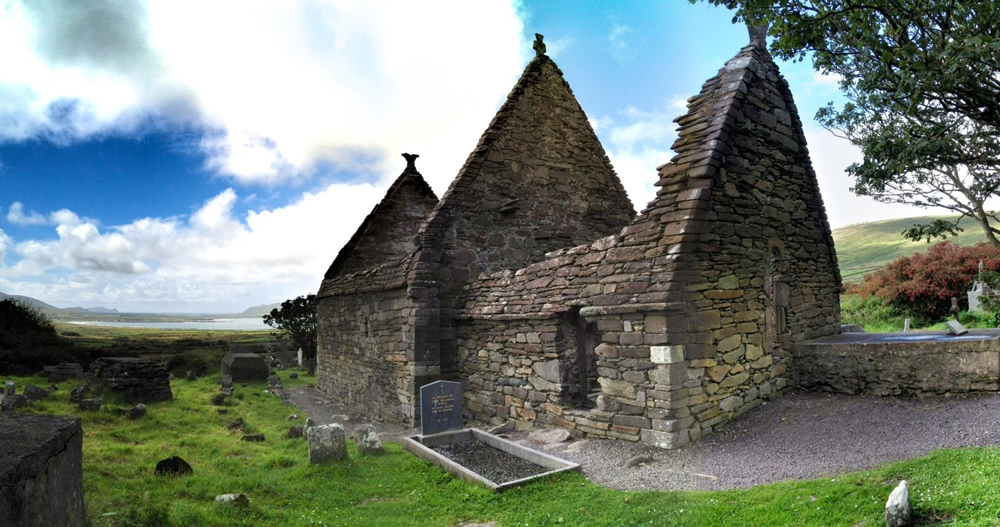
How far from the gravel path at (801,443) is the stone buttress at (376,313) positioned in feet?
18.7

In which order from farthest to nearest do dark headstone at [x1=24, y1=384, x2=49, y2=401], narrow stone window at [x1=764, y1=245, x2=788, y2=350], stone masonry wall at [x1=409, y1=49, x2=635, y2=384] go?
1. dark headstone at [x1=24, y1=384, x2=49, y2=401]
2. stone masonry wall at [x1=409, y1=49, x2=635, y2=384]
3. narrow stone window at [x1=764, y1=245, x2=788, y2=350]

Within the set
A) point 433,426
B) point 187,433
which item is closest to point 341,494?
point 433,426

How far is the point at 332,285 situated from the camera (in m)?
20.2

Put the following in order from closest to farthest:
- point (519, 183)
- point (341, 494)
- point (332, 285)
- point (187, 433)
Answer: point (341, 494) < point (187, 433) < point (519, 183) < point (332, 285)

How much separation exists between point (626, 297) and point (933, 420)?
4465 millimetres

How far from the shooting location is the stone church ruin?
831 centimetres

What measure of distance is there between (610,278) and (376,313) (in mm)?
8673

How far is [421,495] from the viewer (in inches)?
294

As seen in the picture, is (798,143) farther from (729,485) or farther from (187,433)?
(187,433)

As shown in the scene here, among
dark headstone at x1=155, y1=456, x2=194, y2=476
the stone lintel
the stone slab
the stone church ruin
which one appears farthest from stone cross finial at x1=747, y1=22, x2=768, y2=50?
dark headstone at x1=155, y1=456, x2=194, y2=476

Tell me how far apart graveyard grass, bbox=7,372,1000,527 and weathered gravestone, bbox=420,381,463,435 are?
2.64 ft

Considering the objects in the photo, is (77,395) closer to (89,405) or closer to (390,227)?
(89,405)

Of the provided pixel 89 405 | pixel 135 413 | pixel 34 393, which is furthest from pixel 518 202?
pixel 34 393

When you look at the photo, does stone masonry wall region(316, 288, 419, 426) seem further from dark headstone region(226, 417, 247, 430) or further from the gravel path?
the gravel path
